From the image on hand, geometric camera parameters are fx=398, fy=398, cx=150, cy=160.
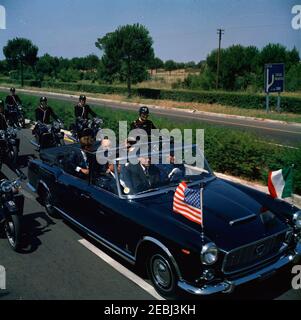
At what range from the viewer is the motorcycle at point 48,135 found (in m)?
12.3

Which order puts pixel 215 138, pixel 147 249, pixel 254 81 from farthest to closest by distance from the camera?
pixel 254 81, pixel 215 138, pixel 147 249

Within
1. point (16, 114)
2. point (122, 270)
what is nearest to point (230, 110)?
point (16, 114)

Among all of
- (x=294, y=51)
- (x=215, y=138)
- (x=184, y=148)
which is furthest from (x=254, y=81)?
(x=184, y=148)

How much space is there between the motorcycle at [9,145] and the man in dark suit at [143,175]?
19.8 feet

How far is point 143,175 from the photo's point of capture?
5.70 metres

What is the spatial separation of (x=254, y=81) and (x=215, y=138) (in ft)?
121

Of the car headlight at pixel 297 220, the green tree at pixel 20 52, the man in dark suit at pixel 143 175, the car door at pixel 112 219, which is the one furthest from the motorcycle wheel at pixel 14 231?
the green tree at pixel 20 52

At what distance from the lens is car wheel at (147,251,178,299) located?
457 centimetres

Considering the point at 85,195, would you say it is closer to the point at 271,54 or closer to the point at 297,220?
the point at 297,220

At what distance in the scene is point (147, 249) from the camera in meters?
4.93

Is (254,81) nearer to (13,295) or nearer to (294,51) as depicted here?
(294,51)

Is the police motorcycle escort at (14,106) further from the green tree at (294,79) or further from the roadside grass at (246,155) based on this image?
the green tree at (294,79)

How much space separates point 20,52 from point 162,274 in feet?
256
